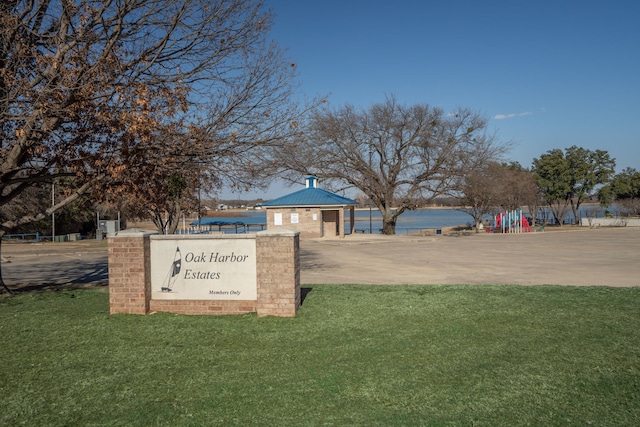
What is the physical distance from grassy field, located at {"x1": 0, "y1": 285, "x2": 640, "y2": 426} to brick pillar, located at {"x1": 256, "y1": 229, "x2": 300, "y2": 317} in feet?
0.96

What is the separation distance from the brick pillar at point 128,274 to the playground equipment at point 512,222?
39196mm

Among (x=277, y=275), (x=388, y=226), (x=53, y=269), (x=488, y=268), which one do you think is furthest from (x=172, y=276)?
(x=388, y=226)

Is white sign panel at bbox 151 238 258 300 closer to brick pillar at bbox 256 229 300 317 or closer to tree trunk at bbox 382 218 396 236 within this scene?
brick pillar at bbox 256 229 300 317

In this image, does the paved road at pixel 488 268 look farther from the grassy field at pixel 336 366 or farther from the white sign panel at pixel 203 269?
the white sign panel at pixel 203 269

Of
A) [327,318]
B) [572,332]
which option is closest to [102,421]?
[327,318]

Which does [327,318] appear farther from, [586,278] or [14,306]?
[586,278]

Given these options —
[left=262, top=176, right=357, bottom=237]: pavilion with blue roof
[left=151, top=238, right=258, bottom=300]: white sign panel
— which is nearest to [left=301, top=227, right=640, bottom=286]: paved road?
[left=151, top=238, right=258, bottom=300]: white sign panel

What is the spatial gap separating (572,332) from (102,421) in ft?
19.3

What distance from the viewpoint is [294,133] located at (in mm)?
11273

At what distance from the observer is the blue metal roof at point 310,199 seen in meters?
35.4

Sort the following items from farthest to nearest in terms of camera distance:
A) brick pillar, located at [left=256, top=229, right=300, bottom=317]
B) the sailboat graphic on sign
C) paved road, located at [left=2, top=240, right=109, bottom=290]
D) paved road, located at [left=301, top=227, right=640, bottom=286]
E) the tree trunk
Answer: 1. the tree trunk
2. paved road, located at [left=2, top=240, right=109, bottom=290]
3. paved road, located at [left=301, top=227, right=640, bottom=286]
4. the sailboat graphic on sign
5. brick pillar, located at [left=256, top=229, right=300, bottom=317]

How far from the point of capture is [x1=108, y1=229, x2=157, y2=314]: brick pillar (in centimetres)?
881

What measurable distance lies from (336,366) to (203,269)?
387 centimetres

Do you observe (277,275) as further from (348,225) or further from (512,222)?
(348,225)
